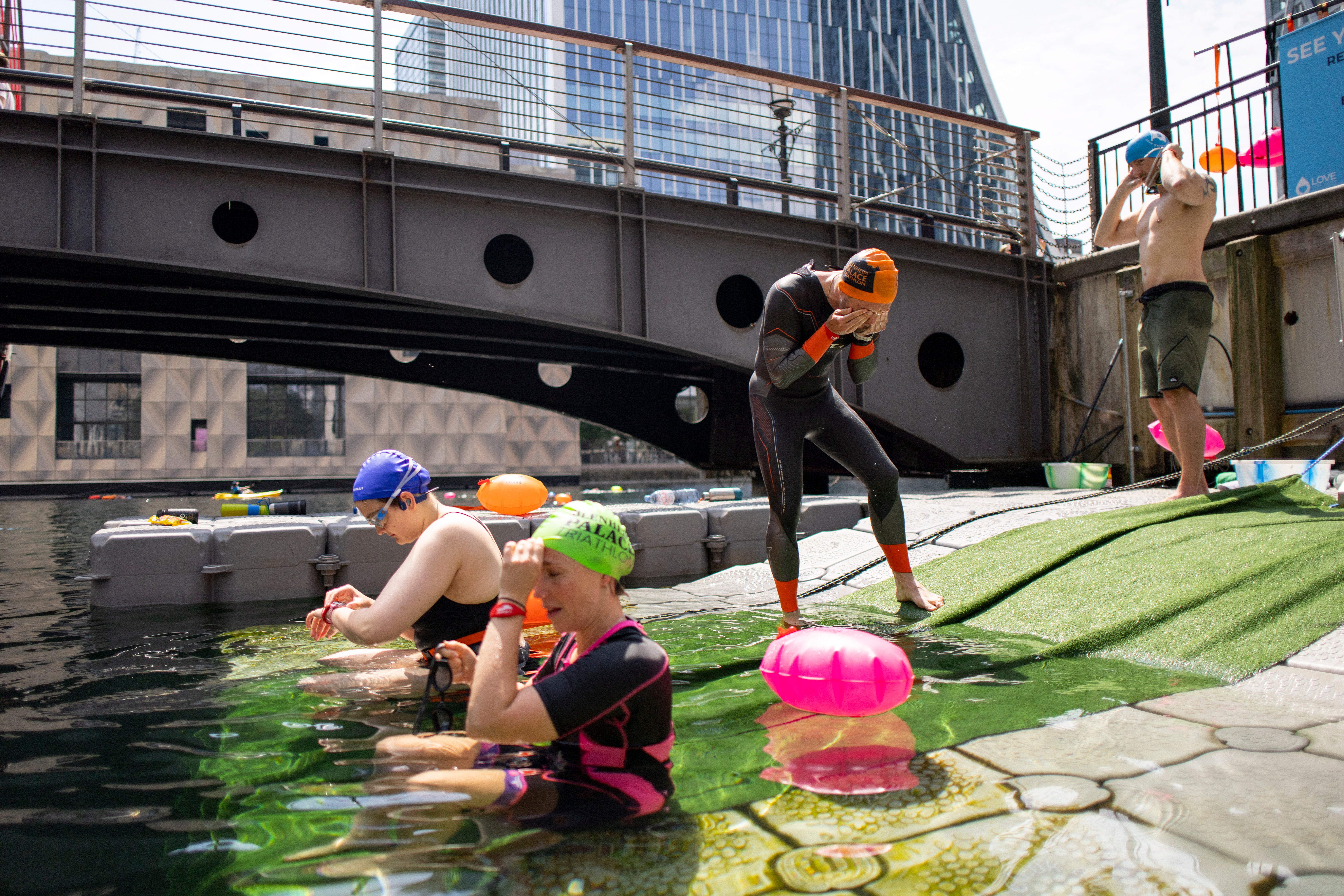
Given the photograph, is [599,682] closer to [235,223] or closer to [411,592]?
[411,592]

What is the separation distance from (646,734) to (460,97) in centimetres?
4579

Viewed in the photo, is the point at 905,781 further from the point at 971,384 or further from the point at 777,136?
the point at 777,136

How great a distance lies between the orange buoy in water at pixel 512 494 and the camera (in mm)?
7734

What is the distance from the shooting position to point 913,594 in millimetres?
5277

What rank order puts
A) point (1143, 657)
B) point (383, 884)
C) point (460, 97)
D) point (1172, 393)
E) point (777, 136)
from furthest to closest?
point (460, 97) → point (777, 136) → point (1172, 393) → point (1143, 657) → point (383, 884)

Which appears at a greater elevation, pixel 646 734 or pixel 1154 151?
pixel 1154 151

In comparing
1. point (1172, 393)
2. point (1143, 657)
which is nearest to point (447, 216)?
point (1172, 393)

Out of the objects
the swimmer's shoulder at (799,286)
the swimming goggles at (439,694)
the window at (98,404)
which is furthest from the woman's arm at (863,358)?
the window at (98,404)

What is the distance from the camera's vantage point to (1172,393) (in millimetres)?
6020

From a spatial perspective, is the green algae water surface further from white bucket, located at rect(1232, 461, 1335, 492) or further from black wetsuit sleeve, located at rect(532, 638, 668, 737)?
white bucket, located at rect(1232, 461, 1335, 492)

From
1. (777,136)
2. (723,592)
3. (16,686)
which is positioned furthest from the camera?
(777,136)

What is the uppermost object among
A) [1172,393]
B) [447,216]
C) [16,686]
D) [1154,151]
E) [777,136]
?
[777,136]

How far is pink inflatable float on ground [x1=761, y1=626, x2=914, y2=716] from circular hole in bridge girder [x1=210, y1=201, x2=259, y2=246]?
8168mm

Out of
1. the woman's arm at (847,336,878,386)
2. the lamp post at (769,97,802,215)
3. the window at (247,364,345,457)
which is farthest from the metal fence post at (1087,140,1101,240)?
the window at (247,364,345,457)
